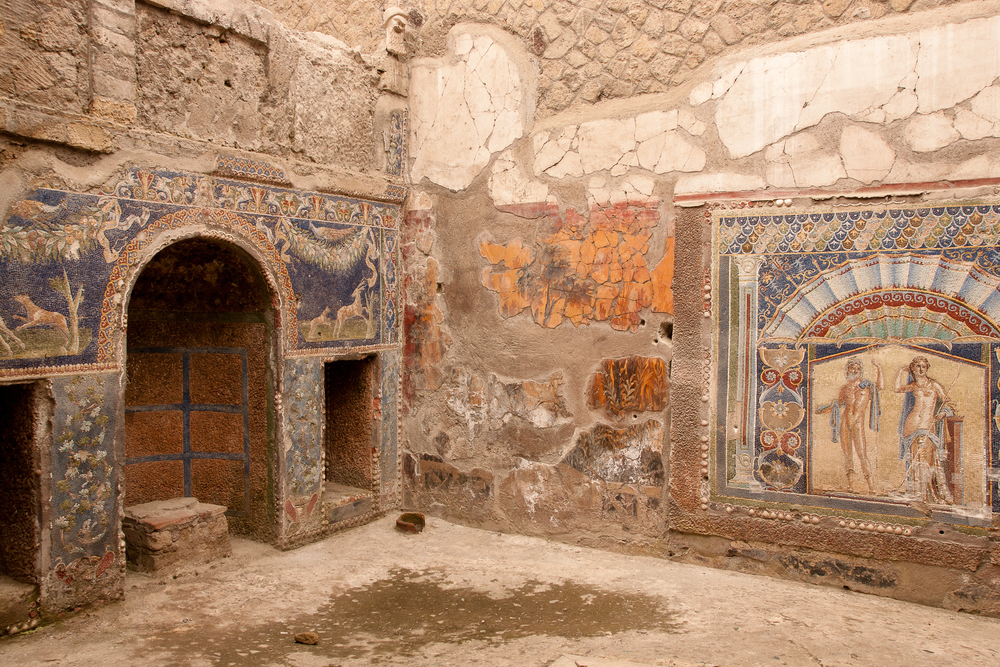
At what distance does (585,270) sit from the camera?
4.11 metres

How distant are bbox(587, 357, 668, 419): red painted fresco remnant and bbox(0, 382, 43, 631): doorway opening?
8.64 ft

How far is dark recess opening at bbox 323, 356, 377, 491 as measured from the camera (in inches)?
181

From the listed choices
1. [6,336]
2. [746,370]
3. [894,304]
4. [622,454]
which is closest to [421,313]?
[622,454]

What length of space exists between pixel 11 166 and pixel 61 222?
0.89ft

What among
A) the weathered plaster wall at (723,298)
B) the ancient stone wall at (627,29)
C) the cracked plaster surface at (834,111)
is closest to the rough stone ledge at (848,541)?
the weathered plaster wall at (723,298)

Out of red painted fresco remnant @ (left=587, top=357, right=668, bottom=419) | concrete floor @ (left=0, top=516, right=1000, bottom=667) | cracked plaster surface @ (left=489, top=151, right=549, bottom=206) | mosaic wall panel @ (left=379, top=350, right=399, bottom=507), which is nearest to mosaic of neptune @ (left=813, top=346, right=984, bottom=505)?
concrete floor @ (left=0, top=516, right=1000, bottom=667)

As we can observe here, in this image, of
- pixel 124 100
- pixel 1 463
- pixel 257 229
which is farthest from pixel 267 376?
pixel 124 100

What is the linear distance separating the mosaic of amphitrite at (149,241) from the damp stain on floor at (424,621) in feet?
4.38

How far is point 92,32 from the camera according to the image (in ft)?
10.4

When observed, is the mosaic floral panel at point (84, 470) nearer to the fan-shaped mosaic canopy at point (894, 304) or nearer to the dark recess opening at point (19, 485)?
the dark recess opening at point (19, 485)

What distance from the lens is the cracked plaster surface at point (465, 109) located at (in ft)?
14.2

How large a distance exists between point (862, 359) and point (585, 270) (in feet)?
4.79

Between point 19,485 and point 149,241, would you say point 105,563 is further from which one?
point 149,241

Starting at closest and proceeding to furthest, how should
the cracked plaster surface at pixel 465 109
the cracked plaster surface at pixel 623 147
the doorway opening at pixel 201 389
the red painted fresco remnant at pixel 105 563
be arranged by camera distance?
the red painted fresco remnant at pixel 105 563 < the cracked plaster surface at pixel 623 147 < the doorway opening at pixel 201 389 < the cracked plaster surface at pixel 465 109
